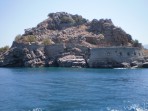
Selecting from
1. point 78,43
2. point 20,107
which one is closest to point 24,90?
point 20,107

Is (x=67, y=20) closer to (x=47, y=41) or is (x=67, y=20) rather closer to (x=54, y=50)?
(x=47, y=41)

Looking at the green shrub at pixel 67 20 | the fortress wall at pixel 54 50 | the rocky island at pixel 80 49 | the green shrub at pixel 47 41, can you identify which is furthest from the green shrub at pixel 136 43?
the green shrub at pixel 67 20

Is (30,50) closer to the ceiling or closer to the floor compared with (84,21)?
closer to the floor

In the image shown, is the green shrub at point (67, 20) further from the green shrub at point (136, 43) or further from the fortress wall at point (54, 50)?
the fortress wall at point (54, 50)

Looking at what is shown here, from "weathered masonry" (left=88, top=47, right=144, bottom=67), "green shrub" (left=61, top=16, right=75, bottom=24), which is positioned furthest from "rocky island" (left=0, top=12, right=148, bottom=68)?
"green shrub" (left=61, top=16, right=75, bottom=24)

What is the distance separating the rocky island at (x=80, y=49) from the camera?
103625mm

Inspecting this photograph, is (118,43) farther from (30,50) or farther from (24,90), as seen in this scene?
(24,90)

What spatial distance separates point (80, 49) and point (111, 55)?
11111mm

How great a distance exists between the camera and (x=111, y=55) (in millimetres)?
103375

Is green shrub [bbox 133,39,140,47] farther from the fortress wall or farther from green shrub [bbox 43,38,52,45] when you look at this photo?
green shrub [bbox 43,38,52,45]

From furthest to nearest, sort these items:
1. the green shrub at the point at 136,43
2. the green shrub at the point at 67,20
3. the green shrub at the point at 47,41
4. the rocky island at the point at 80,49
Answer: the green shrub at the point at 67,20, the green shrub at the point at 136,43, the green shrub at the point at 47,41, the rocky island at the point at 80,49

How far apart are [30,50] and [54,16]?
4074 cm

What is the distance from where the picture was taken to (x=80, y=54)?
10906 cm

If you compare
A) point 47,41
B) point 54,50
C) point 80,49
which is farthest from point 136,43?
point 47,41
